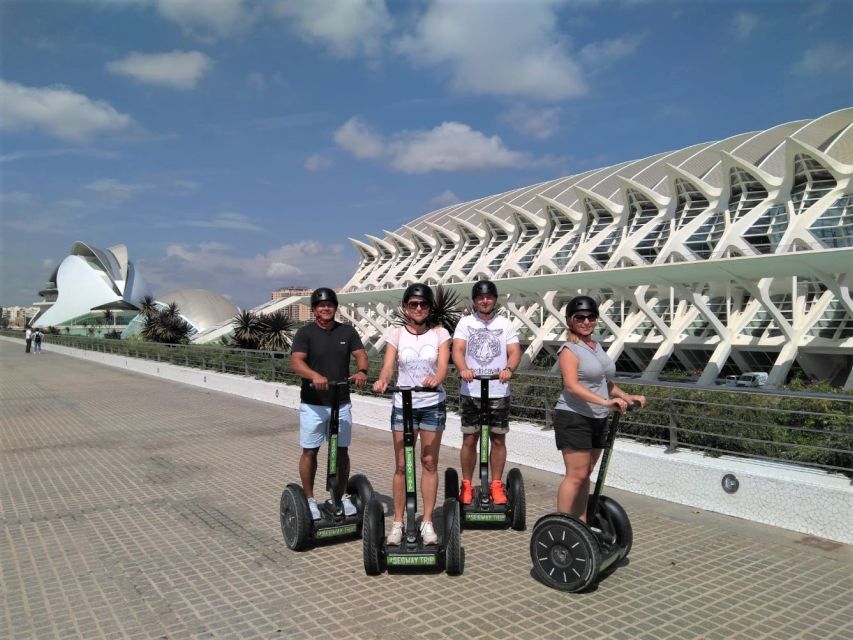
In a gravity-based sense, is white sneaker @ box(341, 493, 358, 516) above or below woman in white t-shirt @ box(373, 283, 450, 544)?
below

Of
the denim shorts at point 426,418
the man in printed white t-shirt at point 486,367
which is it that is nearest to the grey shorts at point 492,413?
the man in printed white t-shirt at point 486,367

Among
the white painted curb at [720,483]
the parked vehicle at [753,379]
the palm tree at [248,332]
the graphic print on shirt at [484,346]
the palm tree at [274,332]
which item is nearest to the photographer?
the white painted curb at [720,483]

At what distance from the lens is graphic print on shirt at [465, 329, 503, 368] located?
4898 mm

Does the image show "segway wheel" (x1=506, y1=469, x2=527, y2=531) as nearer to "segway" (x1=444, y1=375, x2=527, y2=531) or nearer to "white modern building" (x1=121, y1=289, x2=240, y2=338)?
"segway" (x1=444, y1=375, x2=527, y2=531)

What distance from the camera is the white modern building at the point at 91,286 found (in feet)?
269

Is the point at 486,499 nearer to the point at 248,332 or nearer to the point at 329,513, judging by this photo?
the point at 329,513

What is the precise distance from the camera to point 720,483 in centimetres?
551

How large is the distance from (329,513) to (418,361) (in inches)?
59.8

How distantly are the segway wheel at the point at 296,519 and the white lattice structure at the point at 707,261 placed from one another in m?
16.6

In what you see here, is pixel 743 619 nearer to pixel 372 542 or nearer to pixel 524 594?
pixel 524 594

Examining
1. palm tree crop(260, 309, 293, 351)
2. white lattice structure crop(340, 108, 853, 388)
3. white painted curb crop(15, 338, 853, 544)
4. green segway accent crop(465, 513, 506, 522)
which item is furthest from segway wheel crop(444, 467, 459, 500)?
palm tree crop(260, 309, 293, 351)

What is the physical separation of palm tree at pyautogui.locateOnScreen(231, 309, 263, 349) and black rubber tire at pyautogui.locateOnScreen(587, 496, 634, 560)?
75.5ft

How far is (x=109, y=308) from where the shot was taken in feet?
270

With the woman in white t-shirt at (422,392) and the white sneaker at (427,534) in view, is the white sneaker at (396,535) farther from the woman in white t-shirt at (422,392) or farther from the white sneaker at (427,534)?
the white sneaker at (427,534)
